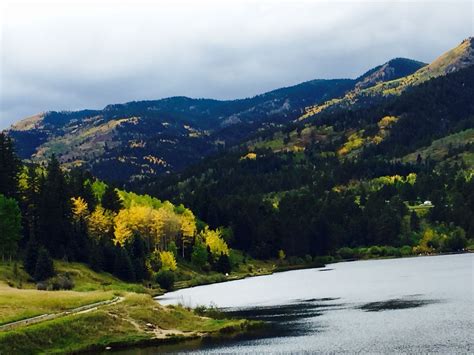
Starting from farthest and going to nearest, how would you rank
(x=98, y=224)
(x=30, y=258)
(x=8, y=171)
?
(x=98, y=224) → (x=8, y=171) → (x=30, y=258)

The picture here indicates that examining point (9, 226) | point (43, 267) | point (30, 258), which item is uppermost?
point (9, 226)

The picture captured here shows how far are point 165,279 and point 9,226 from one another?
1674 inches

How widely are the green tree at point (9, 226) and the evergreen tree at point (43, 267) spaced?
880 cm

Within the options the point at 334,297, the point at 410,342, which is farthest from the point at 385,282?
the point at 410,342

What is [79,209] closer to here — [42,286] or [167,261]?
[167,261]

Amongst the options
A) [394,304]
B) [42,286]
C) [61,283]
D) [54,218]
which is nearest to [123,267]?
[54,218]

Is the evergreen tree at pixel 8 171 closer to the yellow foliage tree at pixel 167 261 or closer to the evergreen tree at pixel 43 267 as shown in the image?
the evergreen tree at pixel 43 267

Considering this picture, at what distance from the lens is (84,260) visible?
170625 millimetres

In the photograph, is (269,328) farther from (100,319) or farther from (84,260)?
(84,260)

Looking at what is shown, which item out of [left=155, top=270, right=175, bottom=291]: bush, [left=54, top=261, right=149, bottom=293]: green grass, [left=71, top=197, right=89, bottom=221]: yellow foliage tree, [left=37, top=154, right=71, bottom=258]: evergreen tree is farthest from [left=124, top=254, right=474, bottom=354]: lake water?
[left=71, top=197, right=89, bottom=221]: yellow foliage tree

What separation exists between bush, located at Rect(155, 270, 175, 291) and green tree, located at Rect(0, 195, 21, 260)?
37.2m

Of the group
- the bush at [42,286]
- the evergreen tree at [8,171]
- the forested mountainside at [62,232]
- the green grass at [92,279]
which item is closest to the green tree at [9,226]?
the forested mountainside at [62,232]

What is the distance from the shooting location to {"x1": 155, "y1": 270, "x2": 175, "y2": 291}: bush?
173375 mm

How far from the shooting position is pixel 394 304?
382 ft
